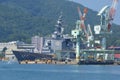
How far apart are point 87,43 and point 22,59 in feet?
94.6

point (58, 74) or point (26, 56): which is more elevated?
point (26, 56)

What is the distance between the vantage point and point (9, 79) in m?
66.4

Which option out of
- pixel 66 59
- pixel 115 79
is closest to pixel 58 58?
pixel 66 59

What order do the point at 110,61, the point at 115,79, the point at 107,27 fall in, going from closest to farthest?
the point at 115,79 → the point at 110,61 → the point at 107,27

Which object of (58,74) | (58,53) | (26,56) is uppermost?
(58,53)

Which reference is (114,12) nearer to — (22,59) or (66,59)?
(66,59)

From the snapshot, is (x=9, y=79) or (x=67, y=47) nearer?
(x=9, y=79)

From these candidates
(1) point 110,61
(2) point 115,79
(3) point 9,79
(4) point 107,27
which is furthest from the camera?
(4) point 107,27

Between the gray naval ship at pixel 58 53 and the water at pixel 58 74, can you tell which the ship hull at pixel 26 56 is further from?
the water at pixel 58 74

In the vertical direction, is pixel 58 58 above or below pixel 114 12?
below

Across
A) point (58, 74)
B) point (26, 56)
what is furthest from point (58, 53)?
point (58, 74)

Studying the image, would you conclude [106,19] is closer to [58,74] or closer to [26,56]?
[26,56]

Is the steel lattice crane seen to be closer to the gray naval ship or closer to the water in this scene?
the gray naval ship

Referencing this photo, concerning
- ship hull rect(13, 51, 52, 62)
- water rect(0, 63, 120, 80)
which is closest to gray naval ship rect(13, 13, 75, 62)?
ship hull rect(13, 51, 52, 62)
